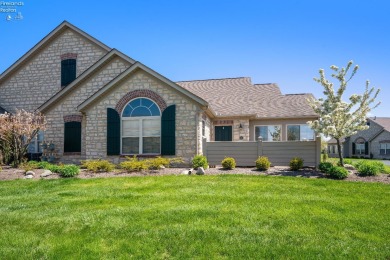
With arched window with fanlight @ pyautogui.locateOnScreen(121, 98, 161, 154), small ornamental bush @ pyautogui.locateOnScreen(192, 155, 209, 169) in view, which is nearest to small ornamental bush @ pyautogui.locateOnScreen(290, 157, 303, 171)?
small ornamental bush @ pyautogui.locateOnScreen(192, 155, 209, 169)

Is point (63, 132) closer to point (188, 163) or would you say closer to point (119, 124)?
point (119, 124)

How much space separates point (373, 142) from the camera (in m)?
43.7

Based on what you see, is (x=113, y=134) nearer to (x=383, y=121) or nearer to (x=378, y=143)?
(x=378, y=143)

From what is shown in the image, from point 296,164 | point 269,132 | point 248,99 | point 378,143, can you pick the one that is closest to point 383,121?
point 378,143

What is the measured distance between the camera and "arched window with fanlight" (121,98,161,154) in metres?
14.0

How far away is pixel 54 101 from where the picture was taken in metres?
16.1

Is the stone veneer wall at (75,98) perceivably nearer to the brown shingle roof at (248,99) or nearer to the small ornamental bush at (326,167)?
the brown shingle roof at (248,99)

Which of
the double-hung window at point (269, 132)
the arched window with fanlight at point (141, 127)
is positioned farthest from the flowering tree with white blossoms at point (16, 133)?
the double-hung window at point (269, 132)

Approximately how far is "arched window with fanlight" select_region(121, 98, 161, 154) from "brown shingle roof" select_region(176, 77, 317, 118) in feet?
18.4

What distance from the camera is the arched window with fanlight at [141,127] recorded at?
14.0m

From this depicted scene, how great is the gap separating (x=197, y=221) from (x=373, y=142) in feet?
156

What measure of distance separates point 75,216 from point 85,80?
12069 mm

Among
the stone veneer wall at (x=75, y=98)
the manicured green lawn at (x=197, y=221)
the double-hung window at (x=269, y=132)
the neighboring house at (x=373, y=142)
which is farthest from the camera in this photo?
the neighboring house at (x=373, y=142)

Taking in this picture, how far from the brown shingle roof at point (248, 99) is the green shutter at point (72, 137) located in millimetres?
8698
